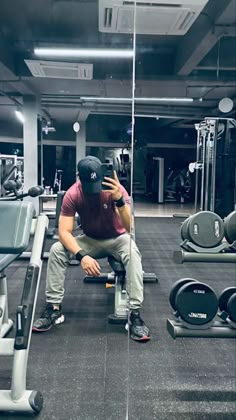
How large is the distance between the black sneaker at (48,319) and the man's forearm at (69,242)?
38 cm

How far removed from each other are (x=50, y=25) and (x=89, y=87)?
133 cm

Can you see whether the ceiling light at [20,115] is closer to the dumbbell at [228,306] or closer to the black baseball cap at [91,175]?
the black baseball cap at [91,175]

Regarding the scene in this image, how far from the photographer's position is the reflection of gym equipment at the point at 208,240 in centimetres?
162

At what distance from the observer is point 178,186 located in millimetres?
3801

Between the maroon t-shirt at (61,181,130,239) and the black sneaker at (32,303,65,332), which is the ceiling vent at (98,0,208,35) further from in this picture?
the black sneaker at (32,303,65,332)

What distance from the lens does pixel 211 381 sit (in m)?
1.61

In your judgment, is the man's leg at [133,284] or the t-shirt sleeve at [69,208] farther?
the t-shirt sleeve at [69,208]

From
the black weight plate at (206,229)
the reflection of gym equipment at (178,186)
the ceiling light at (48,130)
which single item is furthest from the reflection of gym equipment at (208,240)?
the ceiling light at (48,130)

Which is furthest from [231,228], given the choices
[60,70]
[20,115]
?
[20,115]

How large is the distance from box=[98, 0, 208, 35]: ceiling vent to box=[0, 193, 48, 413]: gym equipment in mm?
1940

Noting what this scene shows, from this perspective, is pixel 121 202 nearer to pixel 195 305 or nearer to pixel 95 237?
pixel 95 237

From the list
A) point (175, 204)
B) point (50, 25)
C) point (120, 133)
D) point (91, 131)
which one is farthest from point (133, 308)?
point (50, 25)

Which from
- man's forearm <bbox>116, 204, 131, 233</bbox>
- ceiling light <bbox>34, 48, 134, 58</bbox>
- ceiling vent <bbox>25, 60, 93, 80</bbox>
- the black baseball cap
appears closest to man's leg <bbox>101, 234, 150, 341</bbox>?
man's forearm <bbox>116, 204, 131, 233</bbox>

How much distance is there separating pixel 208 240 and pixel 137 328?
680 mm
